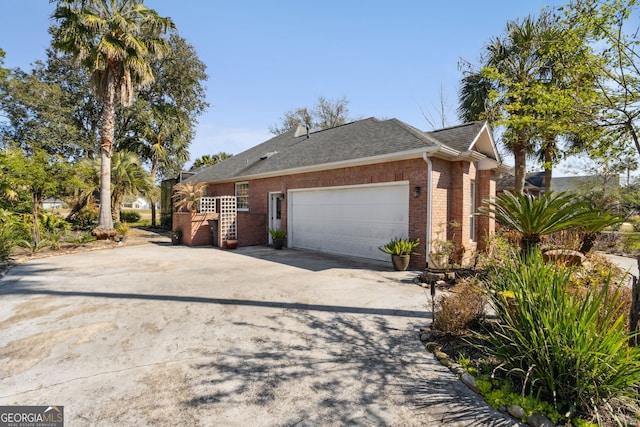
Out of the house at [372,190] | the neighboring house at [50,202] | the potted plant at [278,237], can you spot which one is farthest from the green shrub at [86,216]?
the potted plant at [278,237]

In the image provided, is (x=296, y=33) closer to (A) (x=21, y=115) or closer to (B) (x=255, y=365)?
(B) (x=255, y=365)

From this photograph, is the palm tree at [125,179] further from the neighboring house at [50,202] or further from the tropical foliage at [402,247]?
the tropical foliage at [402,247]

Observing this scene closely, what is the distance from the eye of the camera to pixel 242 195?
51.2ft

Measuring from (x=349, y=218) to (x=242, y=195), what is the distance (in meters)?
7.34

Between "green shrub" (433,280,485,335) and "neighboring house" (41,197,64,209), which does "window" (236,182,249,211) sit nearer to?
"neighboring house" (41,197,64,209)

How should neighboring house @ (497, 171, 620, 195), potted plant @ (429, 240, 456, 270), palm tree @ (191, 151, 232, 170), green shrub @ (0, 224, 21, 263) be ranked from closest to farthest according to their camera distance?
potted plant @ (429, 240, 456, 270), green shrub @ (0, 224, 21, 263), neighboring house @ (497, 171, 620, 195), palm tree @ (191, 151, 232, 170)

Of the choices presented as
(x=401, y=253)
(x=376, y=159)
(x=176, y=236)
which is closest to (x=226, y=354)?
(x=401, y=253)

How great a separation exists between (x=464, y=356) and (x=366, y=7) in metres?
9.73

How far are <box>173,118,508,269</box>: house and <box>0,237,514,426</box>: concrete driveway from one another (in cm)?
298

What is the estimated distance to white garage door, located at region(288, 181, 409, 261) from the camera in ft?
30.7

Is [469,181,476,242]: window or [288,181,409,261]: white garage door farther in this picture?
[469,181,476,242]: window

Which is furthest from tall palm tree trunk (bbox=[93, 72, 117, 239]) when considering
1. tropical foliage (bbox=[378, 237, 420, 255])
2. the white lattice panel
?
tropical foliage (bbox=[378, 237, 420, 255])

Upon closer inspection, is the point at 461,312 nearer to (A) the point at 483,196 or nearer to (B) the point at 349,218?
(B) the point at 349,218

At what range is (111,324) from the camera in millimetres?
4449
